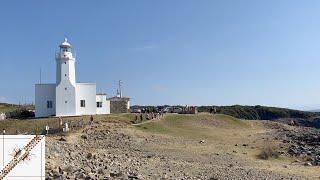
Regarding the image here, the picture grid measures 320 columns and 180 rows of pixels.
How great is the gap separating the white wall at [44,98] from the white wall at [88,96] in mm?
3008

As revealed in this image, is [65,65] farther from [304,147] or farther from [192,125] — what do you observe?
[304,147]

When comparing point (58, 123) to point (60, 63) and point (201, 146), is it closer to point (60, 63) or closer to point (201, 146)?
point (60, 63)

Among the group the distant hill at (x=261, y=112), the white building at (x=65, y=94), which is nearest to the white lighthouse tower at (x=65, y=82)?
the white building at (x=65, y=94)

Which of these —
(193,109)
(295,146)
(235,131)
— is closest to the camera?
(295,146)

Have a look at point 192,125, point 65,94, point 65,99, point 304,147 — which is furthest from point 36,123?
point 304,147

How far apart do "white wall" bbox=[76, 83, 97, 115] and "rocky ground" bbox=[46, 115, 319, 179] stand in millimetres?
14257

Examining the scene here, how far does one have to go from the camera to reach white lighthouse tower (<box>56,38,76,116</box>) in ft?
177

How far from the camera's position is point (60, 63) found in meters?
55.2

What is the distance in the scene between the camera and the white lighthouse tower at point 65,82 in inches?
2130

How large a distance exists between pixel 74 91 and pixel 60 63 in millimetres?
3729

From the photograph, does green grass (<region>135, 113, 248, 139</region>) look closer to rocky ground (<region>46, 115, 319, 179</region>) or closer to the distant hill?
rocky ground (<region>46, 115, 319, 179</region>)

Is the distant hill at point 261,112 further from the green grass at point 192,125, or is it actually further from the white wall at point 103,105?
the white wall at point 103,105

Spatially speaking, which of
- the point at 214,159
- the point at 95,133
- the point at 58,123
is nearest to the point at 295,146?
the point at 214,159

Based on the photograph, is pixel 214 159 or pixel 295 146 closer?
pixel 214 159
